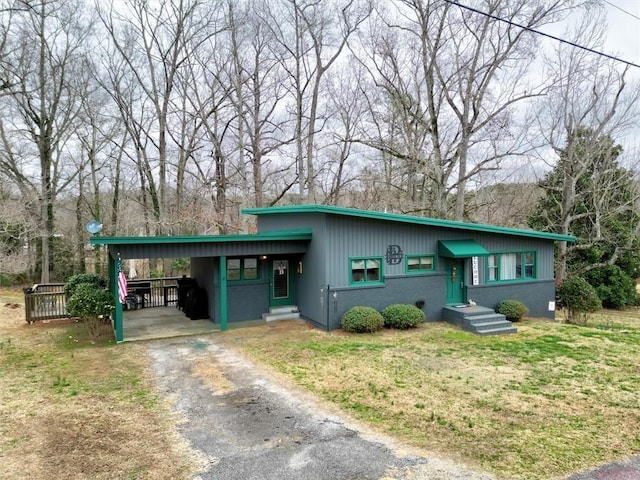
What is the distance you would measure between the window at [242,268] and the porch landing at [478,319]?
244 inches

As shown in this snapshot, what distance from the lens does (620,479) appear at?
15.9 feet

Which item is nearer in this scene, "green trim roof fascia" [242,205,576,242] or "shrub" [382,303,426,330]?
"green trim roof fascia" [242,205,576,242]

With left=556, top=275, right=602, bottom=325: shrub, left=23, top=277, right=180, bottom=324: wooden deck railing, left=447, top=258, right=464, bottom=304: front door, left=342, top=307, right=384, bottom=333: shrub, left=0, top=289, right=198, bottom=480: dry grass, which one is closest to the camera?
left=0, top=289, right=198, bottom=480: dry grass

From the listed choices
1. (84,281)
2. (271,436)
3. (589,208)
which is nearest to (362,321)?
(271,436)

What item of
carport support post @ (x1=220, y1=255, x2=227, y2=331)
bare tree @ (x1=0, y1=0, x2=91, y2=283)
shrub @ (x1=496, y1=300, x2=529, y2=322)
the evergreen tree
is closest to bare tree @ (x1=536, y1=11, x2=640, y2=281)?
A: the evergreen tree

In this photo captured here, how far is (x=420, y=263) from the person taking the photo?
1387cm

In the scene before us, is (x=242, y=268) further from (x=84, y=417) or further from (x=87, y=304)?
(x=84, y=417)

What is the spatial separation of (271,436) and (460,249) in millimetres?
9647

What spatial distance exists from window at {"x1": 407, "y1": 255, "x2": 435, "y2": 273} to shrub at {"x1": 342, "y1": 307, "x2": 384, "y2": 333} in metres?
2.22

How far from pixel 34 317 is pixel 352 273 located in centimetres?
981

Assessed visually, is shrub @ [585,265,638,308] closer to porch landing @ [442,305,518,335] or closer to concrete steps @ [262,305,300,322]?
porch landing @ [442,305,518,335]

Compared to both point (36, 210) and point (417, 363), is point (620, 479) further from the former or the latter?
point (36, 210)

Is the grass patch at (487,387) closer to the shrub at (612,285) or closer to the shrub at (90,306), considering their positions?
the shrub at (90,306)

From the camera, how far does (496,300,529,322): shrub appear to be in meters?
14.1
